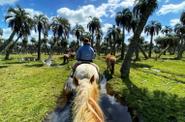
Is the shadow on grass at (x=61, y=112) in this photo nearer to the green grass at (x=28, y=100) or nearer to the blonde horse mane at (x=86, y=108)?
the green grass at (x=28, y=100)

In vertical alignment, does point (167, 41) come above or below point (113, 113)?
above

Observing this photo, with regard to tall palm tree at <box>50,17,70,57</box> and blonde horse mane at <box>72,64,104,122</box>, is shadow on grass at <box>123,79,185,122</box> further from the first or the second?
tall palm tree at <box>50,17,70,57</box>

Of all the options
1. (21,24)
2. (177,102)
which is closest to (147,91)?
(177,102)

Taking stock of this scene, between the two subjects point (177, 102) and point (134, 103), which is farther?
point (177, 102)

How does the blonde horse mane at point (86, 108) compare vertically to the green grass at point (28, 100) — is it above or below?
above

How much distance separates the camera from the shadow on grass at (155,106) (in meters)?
12.7

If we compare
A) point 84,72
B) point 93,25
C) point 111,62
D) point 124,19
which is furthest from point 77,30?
point 84,72

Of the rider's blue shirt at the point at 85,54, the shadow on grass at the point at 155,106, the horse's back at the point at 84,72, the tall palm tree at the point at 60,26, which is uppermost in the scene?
the tall palm tree at the point at 60,26

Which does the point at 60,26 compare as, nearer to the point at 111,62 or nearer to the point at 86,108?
the point at 111,62

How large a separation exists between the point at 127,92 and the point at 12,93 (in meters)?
7.14

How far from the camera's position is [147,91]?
59.9 feet

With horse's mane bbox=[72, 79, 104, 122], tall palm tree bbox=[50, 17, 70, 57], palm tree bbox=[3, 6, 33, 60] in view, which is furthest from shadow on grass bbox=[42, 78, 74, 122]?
tall palm tree bbox=[50, 17, 70, 57]

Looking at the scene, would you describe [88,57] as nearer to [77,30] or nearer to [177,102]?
[177,102]

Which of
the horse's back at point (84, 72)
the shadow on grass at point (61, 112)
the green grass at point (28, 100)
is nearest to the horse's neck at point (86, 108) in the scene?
the horse's back at point (84, 72)
